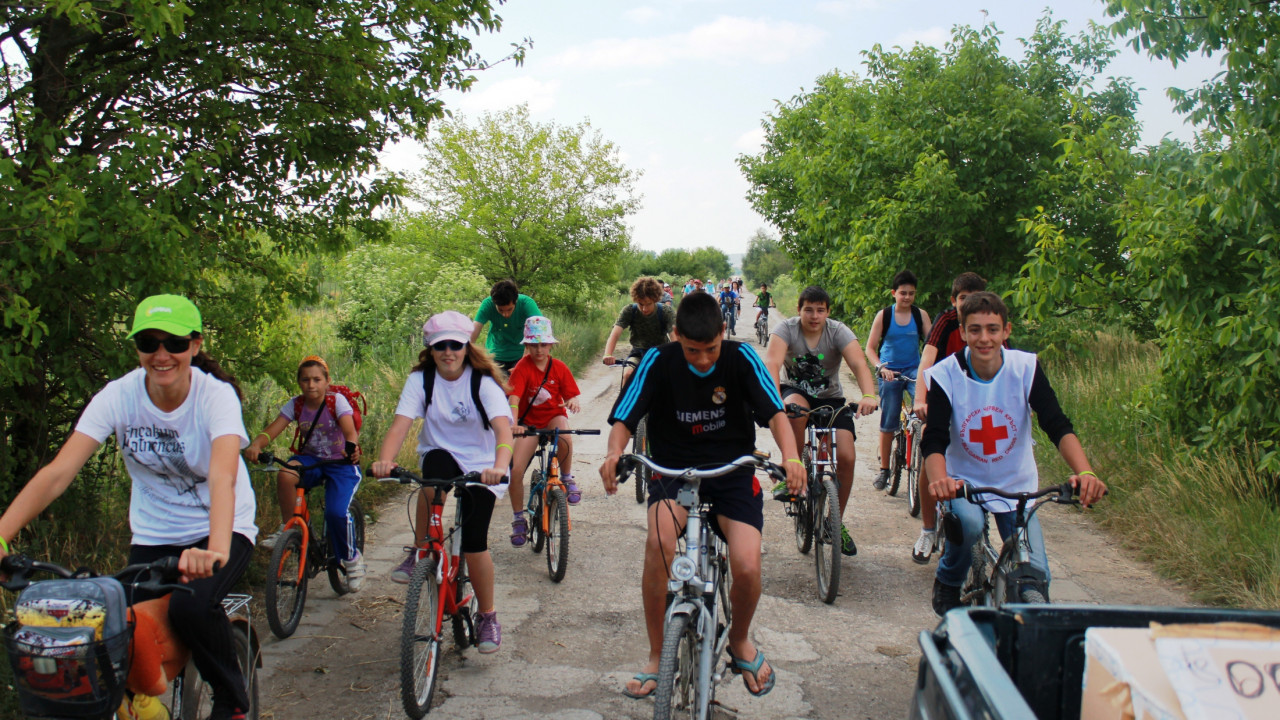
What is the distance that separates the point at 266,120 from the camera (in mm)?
6039

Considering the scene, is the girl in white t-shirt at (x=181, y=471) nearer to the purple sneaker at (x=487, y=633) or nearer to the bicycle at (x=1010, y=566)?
the purple sneaker at (x=487, y=633)

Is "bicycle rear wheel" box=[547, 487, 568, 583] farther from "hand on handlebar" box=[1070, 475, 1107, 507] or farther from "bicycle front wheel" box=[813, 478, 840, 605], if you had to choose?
"hand on handlebar" box=[1070, 475, 1107, 507]

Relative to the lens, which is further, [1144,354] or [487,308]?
[1144,354]

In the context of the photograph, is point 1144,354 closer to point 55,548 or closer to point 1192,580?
point 1192,580

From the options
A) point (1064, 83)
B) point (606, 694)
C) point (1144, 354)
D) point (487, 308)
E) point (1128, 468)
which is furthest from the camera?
point (1064, 83)

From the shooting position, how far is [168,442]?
130 inches

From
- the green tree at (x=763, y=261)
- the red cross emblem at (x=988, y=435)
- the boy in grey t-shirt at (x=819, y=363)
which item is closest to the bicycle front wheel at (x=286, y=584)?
the boy in grey t-shirt at (x=819, y=363)

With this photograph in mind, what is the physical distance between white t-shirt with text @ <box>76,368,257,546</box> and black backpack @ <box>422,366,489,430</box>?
1627 mm

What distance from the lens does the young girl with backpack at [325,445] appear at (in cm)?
584

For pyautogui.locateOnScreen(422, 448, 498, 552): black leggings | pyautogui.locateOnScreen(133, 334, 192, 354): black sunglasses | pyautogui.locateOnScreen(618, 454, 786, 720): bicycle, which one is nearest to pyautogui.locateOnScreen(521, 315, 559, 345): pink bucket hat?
pyautogui.locateOnScreen(422, 448, 498, 552): black leggings

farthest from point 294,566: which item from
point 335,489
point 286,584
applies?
point 335,489

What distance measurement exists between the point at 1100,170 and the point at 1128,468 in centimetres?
280

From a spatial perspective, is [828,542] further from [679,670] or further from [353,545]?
[353,545]

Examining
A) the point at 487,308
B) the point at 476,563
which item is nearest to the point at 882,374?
the point at 487,308
